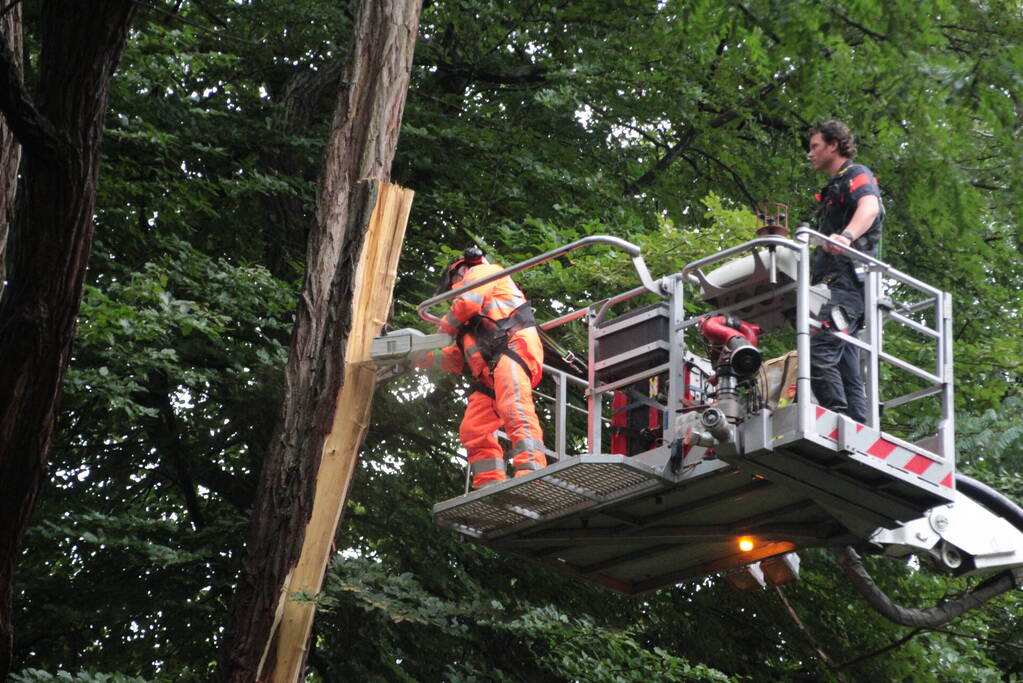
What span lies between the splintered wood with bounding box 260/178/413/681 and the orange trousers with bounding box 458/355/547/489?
955mm

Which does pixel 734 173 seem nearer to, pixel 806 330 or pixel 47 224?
pixel 806 330

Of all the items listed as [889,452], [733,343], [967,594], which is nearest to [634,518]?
[733,343]

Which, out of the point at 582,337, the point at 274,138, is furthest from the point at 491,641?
the point at 274,138

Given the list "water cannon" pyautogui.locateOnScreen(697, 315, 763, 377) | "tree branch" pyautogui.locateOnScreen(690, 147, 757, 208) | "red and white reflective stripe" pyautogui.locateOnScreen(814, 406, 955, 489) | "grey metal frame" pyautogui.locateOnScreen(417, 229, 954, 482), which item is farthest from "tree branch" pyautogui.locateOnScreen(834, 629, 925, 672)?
"water cannon" pyautogui.locateOnScreen(697, 315, 763, 377)

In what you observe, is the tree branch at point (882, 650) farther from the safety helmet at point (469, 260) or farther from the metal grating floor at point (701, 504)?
the safety helmet at point (469, 260)

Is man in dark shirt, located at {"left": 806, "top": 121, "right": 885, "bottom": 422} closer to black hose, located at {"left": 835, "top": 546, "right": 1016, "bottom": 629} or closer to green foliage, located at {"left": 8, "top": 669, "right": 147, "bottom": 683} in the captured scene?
black hose, located at {"left": 835, "top": 546, "right": 1016, "bottom": 629}

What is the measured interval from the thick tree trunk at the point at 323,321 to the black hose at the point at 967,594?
3409mm

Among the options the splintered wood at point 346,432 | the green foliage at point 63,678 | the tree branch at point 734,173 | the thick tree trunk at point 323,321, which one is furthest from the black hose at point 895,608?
the green foliage at point 63,678

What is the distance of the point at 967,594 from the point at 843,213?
3.75 metres

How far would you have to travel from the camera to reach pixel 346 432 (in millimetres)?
10023

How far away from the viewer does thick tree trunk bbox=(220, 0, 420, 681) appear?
9.55 m

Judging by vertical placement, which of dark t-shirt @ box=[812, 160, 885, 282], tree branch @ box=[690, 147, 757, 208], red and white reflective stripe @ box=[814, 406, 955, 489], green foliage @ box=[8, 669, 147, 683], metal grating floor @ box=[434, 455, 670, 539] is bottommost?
green foliage @ box=[8, 669, 147, 683]

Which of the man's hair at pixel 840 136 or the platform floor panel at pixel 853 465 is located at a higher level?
the man's hair at pixel 840 136

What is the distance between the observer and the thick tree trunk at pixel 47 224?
6.21 m
